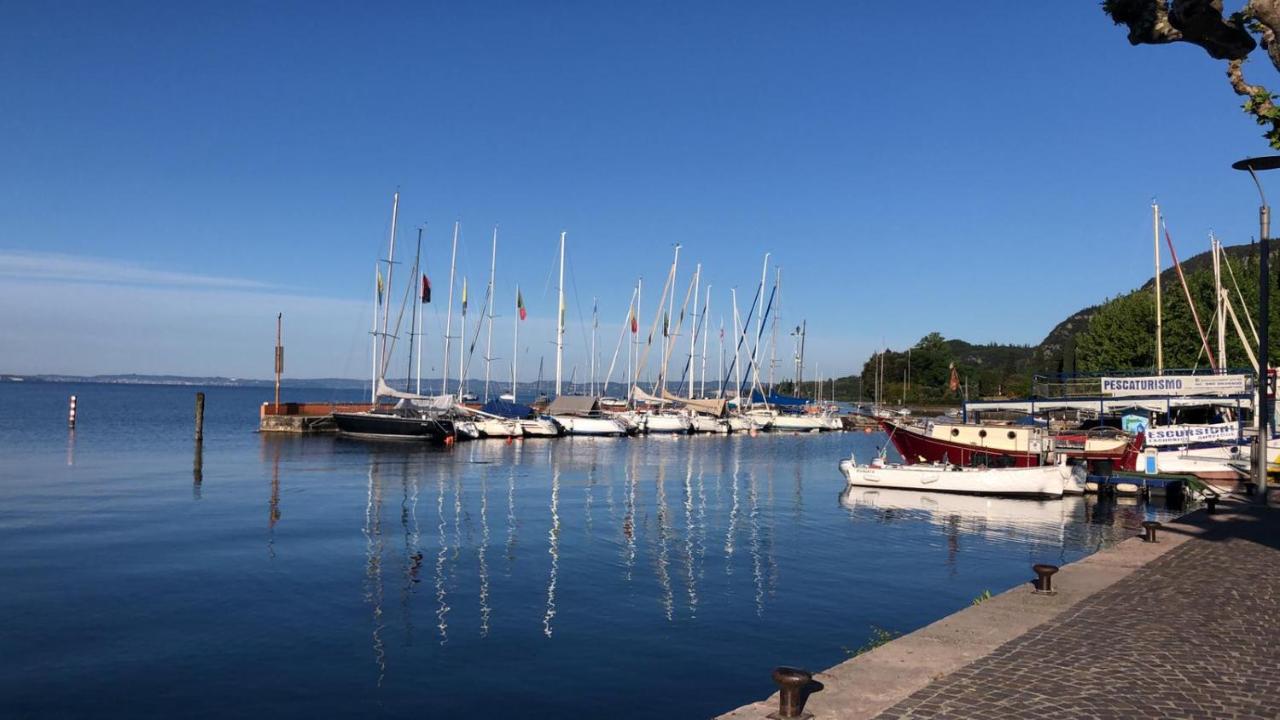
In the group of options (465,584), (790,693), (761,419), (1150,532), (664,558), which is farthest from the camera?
(761,419)

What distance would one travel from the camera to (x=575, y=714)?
451 inches

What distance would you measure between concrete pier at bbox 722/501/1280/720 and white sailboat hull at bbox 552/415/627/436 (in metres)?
61.1

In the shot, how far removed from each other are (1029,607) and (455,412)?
61134 mm

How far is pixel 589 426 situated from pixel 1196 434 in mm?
46840

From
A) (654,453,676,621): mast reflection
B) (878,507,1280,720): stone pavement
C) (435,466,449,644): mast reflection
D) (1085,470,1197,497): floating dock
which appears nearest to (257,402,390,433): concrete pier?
(435,466,449,644): mast reflection

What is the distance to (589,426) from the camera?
7550 centimetres

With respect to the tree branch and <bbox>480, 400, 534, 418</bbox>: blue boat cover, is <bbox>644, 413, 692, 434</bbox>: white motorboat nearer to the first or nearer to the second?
<bbox>480, 400, 534, 418</bbox>: blue boat cover

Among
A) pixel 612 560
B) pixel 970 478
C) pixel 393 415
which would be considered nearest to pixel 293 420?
pixel 393 415

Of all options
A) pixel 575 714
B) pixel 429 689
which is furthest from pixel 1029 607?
pixel 429 689

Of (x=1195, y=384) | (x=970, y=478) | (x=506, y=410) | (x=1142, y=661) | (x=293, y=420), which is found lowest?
(x=970, y=478)

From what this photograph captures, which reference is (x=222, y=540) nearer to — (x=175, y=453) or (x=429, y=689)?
(x=429, y=689)

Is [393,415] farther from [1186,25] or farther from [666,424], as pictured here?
[1186,25]

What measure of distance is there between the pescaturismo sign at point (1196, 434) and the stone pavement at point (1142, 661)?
1006 inches

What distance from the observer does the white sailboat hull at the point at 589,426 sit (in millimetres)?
74650
